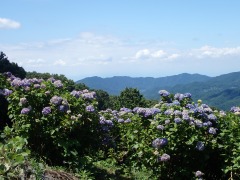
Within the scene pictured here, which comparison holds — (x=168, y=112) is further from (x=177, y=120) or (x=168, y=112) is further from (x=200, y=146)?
(x=200, y=146)

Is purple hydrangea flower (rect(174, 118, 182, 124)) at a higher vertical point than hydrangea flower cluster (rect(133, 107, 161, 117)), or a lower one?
lower

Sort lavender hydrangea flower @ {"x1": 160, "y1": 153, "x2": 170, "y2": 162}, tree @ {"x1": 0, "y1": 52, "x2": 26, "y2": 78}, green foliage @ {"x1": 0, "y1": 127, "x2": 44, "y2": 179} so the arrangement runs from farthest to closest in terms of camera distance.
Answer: tree @ {"x1": 0, "y1": 52, "x2": 26, "y2": 78} < lavender hydrangea flower @ {"x1": 160, "y1": 153, "x2": 170, "y2": 162} < green foliage @ {"x1": 0, "y1": 127, "x2": 44, "y2": 179}

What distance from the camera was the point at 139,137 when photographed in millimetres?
6742

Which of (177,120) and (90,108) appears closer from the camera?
(177,120)

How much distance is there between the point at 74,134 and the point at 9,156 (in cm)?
319

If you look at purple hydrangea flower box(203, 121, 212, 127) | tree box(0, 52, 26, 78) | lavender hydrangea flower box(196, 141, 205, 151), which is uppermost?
tree box(0, 52, 26, 78)

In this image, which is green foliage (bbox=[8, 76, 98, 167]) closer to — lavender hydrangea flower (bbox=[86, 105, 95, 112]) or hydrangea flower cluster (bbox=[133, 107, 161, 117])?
lavender hydrangea flower (bbox=[86, 105, 95, 112])

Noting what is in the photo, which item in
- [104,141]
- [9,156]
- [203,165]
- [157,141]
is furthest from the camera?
[104,141]

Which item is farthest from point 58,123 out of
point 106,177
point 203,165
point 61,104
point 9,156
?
point 9,156

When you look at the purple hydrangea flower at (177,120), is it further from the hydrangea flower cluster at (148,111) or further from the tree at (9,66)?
the tree at (9,66)

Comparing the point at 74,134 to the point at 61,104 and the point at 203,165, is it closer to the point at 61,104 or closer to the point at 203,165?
the point at 61,104

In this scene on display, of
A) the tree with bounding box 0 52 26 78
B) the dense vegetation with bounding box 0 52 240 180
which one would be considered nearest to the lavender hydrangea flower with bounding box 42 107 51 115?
the dense vegetation with bounding box 0 52 240 180

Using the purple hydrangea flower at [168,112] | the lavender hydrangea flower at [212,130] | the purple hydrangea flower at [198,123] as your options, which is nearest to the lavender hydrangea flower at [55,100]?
the purple hydrangea flower at [168,112]

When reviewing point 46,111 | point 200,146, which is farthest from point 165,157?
point 46,111
